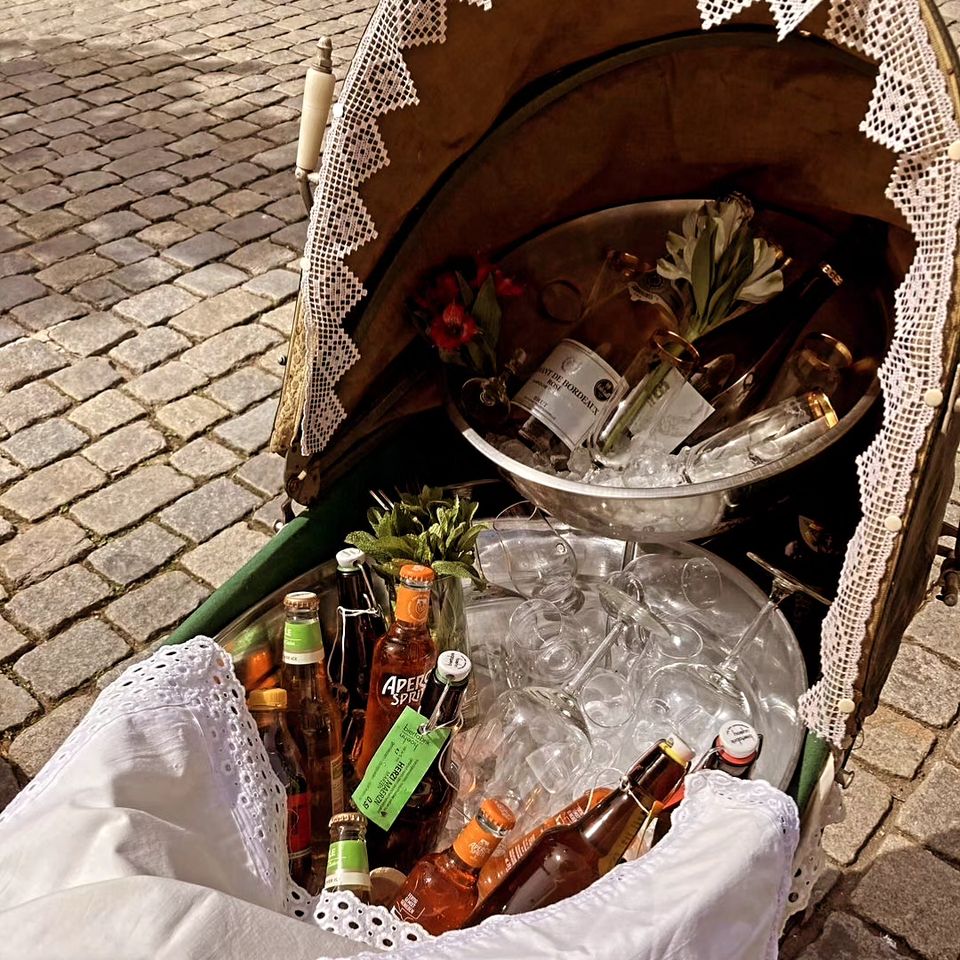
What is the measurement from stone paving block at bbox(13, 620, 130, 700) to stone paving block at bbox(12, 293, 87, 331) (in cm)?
165

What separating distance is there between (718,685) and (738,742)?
12.8 inches

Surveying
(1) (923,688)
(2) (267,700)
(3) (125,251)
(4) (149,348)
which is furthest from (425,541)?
(3) (125,251)

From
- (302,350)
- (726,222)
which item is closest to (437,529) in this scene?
(302,350)

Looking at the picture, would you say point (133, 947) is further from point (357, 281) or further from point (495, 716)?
point (357, 281)

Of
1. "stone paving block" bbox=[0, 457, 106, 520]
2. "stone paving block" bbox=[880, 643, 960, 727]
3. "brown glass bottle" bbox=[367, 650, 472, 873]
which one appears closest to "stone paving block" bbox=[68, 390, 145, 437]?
"stone paving block" bbox=[0, 457, 106, 520]

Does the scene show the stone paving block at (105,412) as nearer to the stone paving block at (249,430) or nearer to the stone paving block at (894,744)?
the stone paving block at (249,430)

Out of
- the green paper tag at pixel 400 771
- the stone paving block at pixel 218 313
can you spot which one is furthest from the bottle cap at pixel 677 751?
the stone paving block at pixel 218 313

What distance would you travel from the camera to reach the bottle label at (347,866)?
1.41 m

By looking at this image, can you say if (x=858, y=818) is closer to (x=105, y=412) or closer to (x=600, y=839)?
(x=600, y=839)

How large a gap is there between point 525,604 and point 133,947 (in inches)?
38.7

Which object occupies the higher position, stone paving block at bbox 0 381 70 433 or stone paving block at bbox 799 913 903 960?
stone paving block at bbox 799 913 903 960

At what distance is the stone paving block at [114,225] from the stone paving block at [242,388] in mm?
1231

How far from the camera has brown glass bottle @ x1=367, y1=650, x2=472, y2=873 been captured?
5.19 feet

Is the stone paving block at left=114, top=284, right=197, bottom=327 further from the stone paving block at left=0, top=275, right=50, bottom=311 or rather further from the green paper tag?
the green paper tag
